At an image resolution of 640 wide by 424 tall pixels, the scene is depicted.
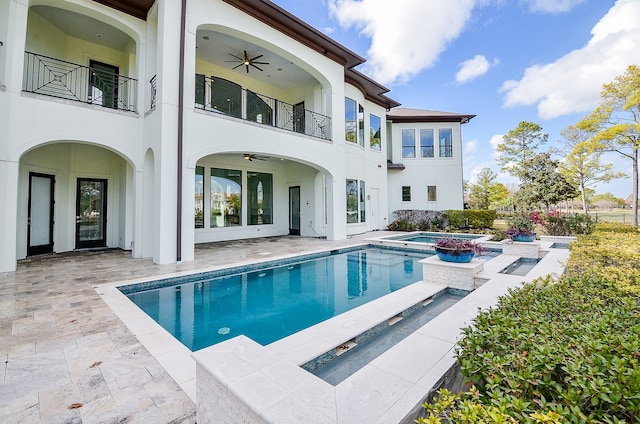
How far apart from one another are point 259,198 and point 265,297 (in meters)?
9.04

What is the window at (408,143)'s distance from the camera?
18.9 meters

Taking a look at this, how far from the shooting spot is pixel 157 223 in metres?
7.93

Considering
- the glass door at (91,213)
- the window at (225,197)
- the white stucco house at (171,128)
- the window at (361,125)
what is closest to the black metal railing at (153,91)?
the white stucco house at (171,128)

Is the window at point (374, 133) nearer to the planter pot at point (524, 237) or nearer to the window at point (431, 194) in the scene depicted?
the window at point (431, 194)

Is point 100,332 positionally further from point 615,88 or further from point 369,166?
point 615,88

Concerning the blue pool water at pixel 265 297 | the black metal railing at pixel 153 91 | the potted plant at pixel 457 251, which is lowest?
the blue pool water at pixel 265 297

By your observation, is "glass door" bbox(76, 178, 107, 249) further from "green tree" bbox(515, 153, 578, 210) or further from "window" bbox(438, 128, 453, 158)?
"green tree" bbox(515, 153, 578, 210)

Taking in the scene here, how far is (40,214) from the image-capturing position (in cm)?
932

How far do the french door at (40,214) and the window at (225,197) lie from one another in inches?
206

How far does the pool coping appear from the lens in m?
1.70

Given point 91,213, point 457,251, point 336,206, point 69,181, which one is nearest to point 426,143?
point 336,206

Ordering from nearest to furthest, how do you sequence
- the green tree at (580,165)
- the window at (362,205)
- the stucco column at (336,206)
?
1. the stucco column at (336,206)
2. the window at (362,205)
3. the green tree at (580,165)

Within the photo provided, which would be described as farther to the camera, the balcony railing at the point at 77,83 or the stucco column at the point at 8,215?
the balcony railing at the point at 77,83

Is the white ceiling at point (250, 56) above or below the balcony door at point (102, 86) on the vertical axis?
above
